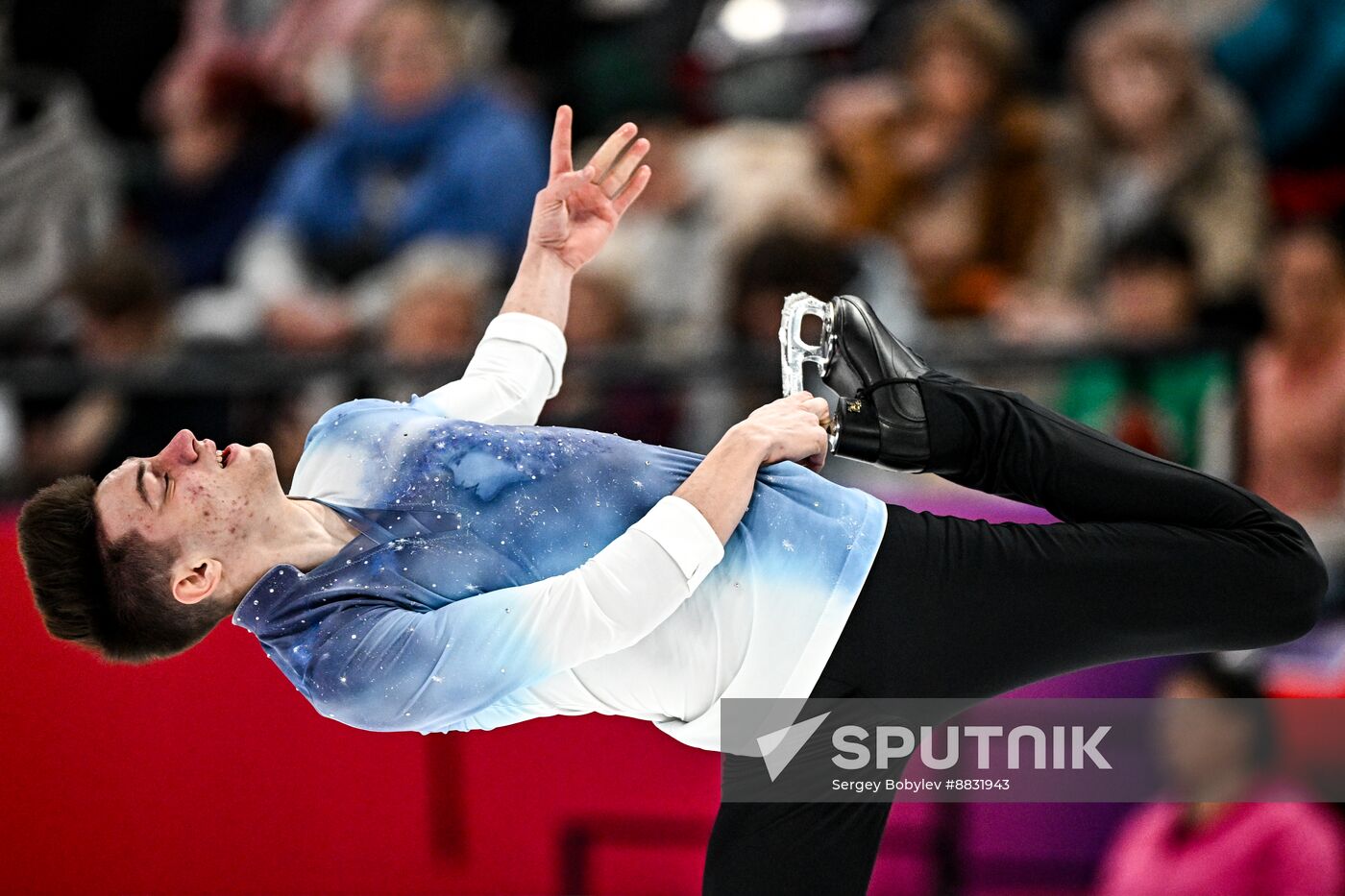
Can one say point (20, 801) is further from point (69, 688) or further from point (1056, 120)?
point (1056, 120)

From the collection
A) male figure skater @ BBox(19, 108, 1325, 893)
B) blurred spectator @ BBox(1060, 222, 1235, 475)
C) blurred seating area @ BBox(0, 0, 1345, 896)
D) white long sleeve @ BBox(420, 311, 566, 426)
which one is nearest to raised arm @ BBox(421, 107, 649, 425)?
white long sleeve @ BBox(420, 311, 566, 426)

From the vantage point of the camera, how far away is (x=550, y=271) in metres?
3.33

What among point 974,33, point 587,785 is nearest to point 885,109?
point 974,33

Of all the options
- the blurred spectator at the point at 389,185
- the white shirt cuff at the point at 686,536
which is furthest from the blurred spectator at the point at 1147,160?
the white shirt cuff at the point at 686,536

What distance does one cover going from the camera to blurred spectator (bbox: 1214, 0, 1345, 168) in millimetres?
5250

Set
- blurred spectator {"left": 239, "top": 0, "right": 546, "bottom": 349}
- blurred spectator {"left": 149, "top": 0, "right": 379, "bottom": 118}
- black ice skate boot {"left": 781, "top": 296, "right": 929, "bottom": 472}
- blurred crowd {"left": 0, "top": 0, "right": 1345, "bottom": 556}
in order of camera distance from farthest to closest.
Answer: blurred spectator {"left": 149, "top": 0, "right": 379, "bottom": 118}, blurred spectator {"left": 239, "top": 0, "right": 546, "bottom": 349}, blurred crowd {"left": 0, "top": 0, "right": 1345, "bottom": 556}, black ice skate boot {"left": 781, "top": 296, "right": 929, "bottom": 472}

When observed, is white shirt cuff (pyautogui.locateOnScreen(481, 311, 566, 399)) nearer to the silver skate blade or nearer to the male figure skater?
the male figure skater

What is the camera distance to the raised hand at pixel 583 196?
3.31m

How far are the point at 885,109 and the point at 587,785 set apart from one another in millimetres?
2499

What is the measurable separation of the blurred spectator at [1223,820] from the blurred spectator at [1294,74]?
1.96 meters

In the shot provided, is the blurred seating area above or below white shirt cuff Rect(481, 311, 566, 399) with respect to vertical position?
above

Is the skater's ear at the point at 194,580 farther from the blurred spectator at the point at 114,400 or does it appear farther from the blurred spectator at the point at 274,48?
the blurred spectator at the point at 274,48

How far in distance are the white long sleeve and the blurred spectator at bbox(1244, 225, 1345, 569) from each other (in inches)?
90.0

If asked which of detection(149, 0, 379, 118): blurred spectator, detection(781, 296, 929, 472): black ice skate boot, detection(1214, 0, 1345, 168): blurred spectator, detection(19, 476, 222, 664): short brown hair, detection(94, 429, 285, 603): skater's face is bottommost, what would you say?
detection(19, 476, 222, 664): short brown hair
